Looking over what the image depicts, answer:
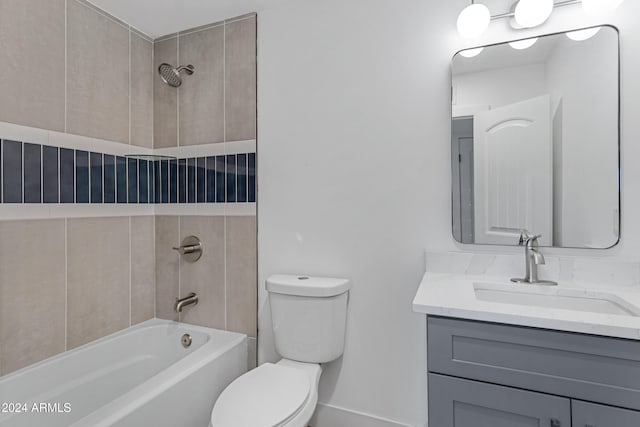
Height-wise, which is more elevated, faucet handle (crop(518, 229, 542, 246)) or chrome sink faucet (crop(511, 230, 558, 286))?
faucet handle (crop(518, 229, 542, 246))

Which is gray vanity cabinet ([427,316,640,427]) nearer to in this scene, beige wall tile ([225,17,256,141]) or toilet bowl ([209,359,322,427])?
toilet bowl ([209,359,322,427])

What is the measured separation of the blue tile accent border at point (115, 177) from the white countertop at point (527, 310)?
114 cm

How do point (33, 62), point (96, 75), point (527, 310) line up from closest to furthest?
point (527, 310) < point (33, 62) < point (96, 75)

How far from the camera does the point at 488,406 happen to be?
0.99 m

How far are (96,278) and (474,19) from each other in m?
2.22

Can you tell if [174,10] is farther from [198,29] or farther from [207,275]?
[207,275]

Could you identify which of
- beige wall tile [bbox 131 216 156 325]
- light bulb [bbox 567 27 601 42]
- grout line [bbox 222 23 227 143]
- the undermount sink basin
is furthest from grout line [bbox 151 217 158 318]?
light bulb [bbox 567 27 601 42]

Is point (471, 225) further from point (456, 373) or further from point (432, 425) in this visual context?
point (432, 425)

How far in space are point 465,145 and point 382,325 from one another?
3.05 ft

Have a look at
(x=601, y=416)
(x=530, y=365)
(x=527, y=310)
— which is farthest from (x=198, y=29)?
(x=601, y=416)

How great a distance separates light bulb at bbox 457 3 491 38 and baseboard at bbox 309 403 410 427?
1.80 m

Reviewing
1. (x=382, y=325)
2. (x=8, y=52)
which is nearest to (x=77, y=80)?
(x=8, y=52)

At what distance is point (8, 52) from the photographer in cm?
144

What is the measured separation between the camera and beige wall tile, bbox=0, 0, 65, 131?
144 cm
